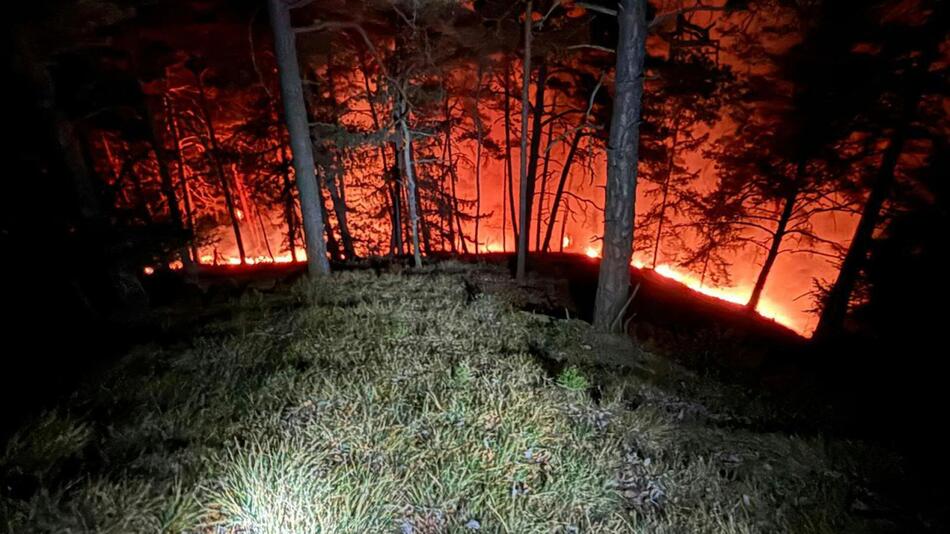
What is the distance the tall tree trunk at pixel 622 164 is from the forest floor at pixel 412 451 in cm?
211

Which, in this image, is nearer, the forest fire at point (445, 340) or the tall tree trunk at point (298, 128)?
the forest fire at point (445, 340)

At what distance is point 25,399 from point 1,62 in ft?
21.4

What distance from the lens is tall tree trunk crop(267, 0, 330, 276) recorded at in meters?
8.51

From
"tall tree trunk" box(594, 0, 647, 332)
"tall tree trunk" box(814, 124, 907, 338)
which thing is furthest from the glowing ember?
"tall tree trunk" box(594, 0, 647, 332)

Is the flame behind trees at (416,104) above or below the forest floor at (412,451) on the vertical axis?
above

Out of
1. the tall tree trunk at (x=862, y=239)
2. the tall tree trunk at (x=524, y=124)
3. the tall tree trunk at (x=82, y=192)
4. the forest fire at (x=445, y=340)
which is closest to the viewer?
the forest fire at (x=445, y=340)

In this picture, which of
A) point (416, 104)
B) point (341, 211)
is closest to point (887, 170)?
point (416, 104)

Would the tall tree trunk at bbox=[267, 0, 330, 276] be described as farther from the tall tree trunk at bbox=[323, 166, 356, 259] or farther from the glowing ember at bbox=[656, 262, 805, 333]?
the glowing ember at bbox=[656, 262, 805, 333]

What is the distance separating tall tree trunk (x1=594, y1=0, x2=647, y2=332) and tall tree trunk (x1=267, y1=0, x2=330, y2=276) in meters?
6.26

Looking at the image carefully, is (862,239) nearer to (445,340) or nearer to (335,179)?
(445,340)

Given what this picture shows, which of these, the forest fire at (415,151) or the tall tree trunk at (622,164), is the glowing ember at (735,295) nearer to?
the forest fire at (415,151)

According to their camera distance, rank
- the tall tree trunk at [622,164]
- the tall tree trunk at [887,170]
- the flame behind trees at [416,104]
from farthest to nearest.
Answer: the flame behind trees at [416,104]
the tall tree trunk at [887,170]
the tall tree trunk at [622,164]

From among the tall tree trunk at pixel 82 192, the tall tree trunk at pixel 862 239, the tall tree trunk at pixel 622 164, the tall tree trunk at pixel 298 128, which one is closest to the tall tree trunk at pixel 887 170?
the tall tree trunk at pixel 862 239

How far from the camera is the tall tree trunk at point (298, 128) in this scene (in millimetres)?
8508
